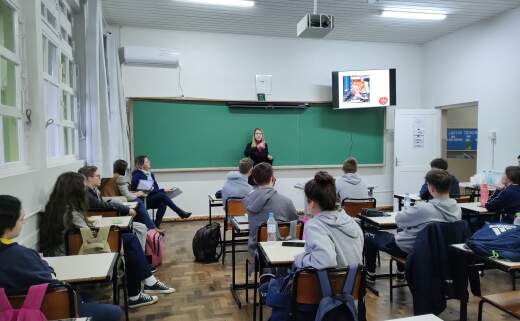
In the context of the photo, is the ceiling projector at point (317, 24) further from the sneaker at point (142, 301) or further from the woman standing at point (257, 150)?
the sneaker at point (142, 301)

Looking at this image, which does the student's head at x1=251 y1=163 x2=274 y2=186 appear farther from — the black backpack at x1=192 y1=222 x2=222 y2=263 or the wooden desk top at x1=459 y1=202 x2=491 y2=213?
the wooden desk top at x1=459 y1=202 x2=491 y2=213

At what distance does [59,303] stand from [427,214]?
2.40 metres

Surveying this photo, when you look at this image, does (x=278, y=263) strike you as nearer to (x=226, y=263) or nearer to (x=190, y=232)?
(x=226, y=263)

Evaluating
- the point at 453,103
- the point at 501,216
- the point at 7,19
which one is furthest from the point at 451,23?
the point at 7,19

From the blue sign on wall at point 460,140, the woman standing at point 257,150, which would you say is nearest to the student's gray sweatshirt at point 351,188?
the woman standing at point 257,150

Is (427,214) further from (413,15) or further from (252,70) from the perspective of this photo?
(252,70)

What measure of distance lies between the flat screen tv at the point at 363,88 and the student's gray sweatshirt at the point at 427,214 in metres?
4.56

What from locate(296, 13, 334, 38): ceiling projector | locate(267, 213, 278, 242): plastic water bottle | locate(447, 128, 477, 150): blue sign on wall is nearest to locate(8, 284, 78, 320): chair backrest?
locate(267, 213, 278, 242): plastic water bottle

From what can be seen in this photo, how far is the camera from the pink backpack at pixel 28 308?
156 cm

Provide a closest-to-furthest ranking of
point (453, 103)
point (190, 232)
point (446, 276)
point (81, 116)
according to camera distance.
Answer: point (446, 276)
point (81, 116)
point (190, 232)
point (453, 103)

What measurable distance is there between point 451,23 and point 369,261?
15.9 ft

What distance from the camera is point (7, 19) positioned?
2920mm

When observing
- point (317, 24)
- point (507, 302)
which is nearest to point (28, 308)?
point (507, 302)

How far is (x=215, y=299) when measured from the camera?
3.45m
